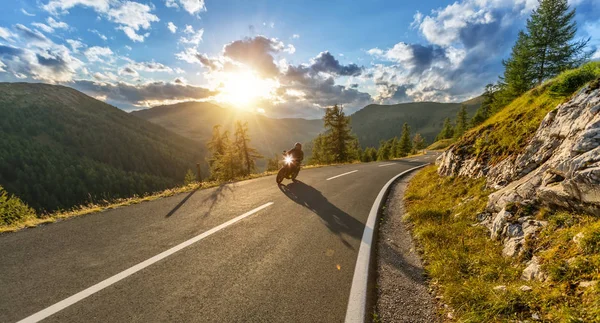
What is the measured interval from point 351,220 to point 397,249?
67.6 inches

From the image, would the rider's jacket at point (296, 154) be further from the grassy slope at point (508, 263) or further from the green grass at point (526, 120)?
the green grass at point (526, 120)

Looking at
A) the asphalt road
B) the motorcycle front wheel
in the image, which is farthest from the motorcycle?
the asphalt road

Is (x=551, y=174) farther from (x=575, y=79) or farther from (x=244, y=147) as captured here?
(x=244, y=147)

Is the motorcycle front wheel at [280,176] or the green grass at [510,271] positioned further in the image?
the motorcycle front wheel at [280,176]

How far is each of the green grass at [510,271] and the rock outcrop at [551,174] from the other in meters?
0.20

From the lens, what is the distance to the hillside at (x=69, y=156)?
96250 mm

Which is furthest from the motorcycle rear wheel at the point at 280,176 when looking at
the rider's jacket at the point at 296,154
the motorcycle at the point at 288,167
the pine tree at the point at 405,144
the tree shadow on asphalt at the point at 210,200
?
the pine tree at the point at 405,144

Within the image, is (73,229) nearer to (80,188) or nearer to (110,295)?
(110,295)

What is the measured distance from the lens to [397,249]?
4969mm

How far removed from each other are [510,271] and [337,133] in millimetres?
36366

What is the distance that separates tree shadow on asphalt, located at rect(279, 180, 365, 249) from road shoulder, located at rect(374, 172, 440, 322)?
630 millimetres

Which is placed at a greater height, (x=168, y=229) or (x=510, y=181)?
(x=510, y=181)

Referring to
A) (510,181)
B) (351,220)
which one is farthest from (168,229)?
(510,181)

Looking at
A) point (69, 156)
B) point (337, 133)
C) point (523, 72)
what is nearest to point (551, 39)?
point (523, 72)
